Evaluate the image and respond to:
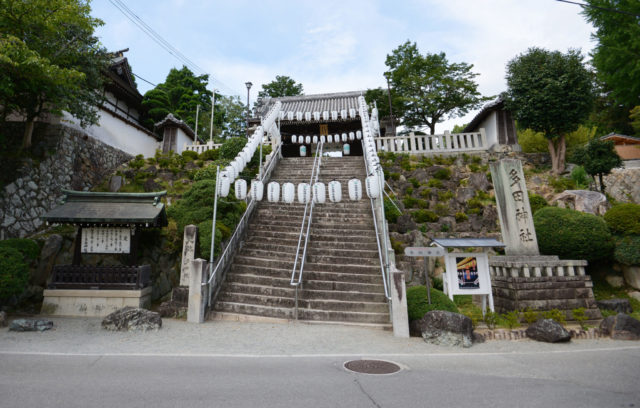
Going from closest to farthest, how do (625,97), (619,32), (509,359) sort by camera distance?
(509,359) < (619,32) < (625,97)

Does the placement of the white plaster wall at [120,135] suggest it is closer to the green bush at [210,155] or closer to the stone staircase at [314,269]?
the green bush at [210,155]

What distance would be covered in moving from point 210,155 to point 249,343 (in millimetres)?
15865

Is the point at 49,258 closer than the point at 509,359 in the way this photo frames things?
No

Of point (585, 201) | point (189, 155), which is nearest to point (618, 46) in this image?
point (585, 201)

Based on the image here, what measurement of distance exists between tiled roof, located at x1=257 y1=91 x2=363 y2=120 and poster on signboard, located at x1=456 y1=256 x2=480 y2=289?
20863mm

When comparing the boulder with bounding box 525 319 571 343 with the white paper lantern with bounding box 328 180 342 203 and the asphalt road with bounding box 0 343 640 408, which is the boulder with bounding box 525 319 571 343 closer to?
the asphalt road with bounding box 0 343 640 408

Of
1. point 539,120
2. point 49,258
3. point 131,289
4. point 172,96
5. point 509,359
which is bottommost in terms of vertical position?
point 509,359

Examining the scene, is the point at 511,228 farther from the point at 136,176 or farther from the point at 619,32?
the point at 136,176

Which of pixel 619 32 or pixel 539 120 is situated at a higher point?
pixel 619 32

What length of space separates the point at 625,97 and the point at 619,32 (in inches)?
174

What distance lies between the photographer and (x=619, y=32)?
48.2 feet

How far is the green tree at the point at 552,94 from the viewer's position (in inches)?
580

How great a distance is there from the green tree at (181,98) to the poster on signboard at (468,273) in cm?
2850

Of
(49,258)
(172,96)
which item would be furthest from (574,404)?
(172,96)
